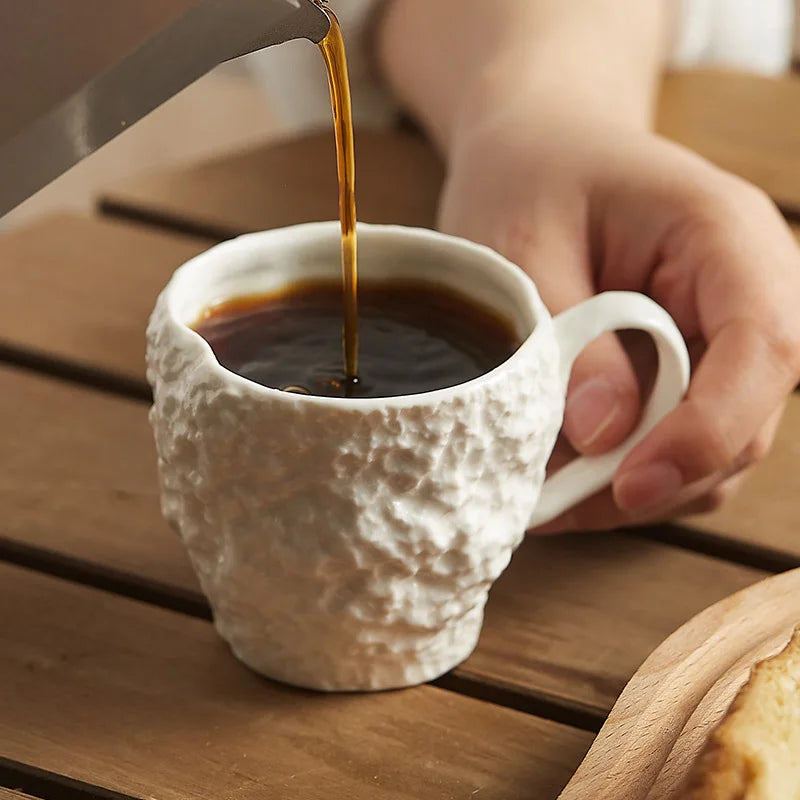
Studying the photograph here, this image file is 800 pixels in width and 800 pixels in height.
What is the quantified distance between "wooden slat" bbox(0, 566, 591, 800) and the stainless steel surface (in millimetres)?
264

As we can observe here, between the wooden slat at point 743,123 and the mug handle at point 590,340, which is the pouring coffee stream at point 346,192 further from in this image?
the wooden slat at point 743,123

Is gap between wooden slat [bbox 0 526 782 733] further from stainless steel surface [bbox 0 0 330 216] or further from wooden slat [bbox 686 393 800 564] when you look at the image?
stainless steel surface [bbox 0 0 330 216]

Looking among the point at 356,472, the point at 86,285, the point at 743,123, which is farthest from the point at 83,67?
the point at 743,123

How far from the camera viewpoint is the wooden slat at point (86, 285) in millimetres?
897

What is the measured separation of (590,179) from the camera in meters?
0.83

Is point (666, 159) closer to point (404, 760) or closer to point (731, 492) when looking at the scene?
point (731, 492)

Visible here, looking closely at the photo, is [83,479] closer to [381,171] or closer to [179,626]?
[179,626]

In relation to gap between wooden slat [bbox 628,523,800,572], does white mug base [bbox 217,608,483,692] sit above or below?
below

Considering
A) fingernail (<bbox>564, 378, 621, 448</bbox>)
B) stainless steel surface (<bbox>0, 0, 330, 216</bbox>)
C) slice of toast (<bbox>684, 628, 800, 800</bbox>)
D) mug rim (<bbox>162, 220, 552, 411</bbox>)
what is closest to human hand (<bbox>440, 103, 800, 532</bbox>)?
fingernail (<bbox>564, 378, 621, 448</bbox>)

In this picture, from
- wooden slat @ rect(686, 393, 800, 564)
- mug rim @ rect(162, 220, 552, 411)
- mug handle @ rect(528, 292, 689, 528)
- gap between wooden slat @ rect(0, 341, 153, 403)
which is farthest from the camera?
gap between wooden slat @ rect(0, 341, 153, 403)

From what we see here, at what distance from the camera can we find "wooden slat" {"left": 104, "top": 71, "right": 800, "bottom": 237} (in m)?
1.06

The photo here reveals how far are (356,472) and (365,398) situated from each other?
42 millimetres

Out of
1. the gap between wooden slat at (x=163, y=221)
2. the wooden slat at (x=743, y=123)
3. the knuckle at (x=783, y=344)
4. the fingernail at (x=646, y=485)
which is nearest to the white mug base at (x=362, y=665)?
Result: the fingernail at (x=646, y=485)

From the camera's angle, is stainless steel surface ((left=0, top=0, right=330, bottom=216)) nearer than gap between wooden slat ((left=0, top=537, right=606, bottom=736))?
Yes
